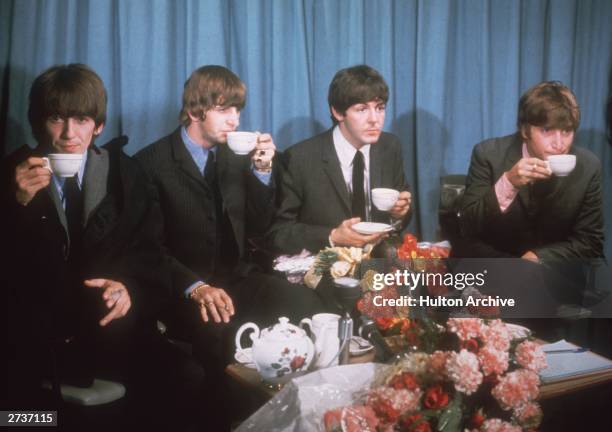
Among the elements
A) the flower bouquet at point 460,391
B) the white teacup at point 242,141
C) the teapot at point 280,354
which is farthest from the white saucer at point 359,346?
the white teacup at point 242,141

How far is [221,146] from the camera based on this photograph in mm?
1893

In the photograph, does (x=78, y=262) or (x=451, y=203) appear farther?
(x=451, y=203)

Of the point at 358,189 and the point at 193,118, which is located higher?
the point at 193,118

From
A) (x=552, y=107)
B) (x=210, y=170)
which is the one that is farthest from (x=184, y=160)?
(x=552, y=107)

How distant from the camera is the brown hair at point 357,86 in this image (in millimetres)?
2014

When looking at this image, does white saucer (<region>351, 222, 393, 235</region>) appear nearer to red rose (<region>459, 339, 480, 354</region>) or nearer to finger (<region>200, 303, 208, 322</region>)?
finger (<region>200, 303, 208, 322</region>)

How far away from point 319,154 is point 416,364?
114cm

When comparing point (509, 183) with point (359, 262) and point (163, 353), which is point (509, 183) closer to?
point (359, 262)

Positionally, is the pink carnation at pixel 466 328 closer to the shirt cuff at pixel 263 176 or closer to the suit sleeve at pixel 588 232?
the shirt cuff at pixel 263 176

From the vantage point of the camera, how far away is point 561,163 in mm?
1670

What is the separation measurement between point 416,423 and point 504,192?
1.16 meters

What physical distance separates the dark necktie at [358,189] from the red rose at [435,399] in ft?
3.74

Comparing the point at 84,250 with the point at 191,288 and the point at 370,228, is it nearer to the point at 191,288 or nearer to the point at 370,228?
→ the point at 191,288

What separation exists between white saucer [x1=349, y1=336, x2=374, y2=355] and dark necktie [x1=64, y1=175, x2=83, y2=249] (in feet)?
2.42
